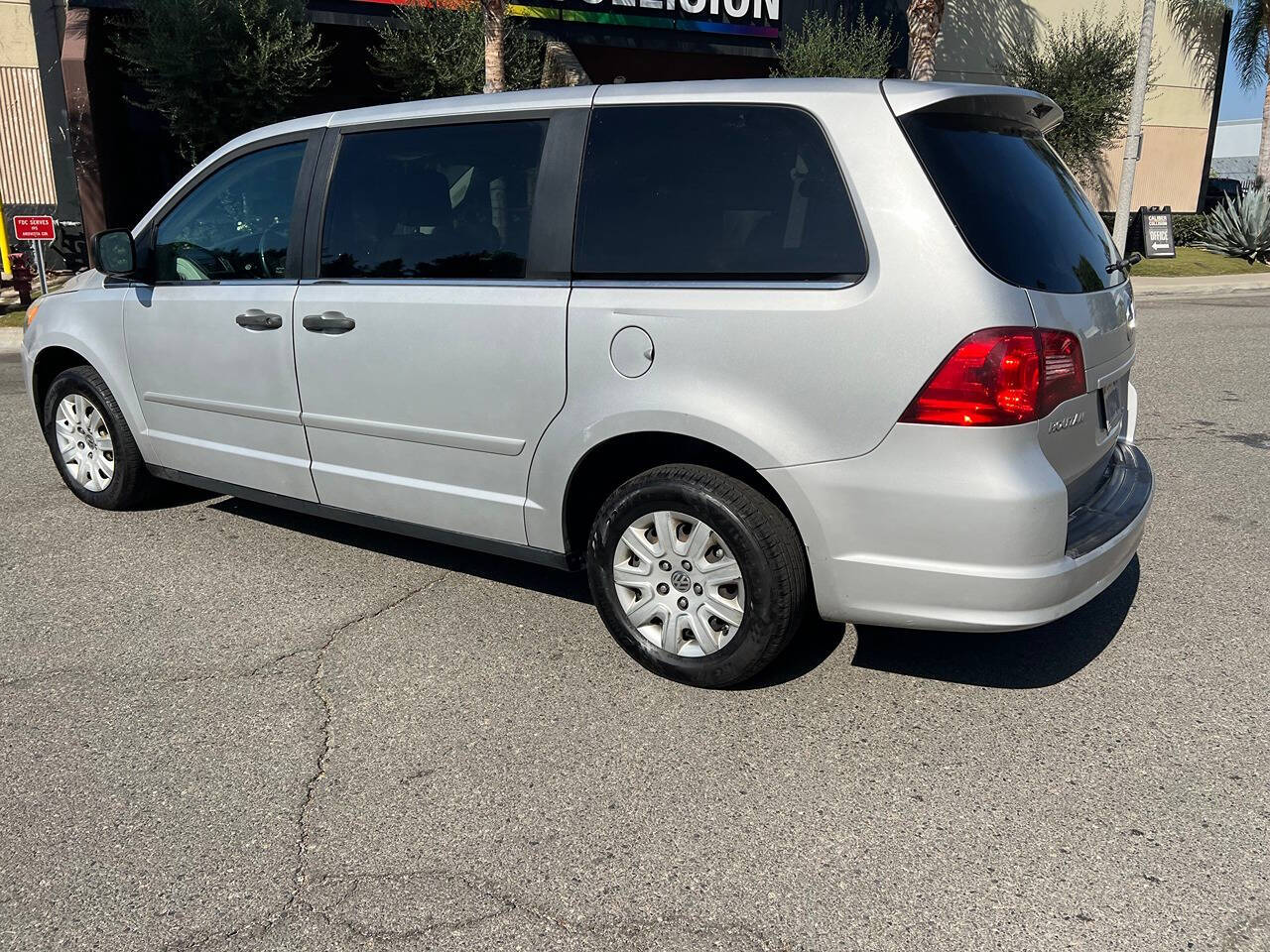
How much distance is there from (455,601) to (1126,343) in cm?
271

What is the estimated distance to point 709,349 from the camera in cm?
322

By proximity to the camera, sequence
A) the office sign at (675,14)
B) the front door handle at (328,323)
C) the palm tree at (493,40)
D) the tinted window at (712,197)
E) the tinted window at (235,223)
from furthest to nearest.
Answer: the office sign at (675,14) → the palm tree at (493,40) → the tinted window at (235,223) → the front door handle at (328,323) → the tinted window at (712,197)

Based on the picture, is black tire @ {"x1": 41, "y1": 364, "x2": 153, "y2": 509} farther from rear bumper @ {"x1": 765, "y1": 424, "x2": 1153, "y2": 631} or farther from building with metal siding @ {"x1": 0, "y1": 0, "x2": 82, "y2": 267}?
building with metal siding @ {"x1": 0, "y1": 0, "x2": 82, "y2": 267}

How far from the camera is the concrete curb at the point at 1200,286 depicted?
17750 millimetres

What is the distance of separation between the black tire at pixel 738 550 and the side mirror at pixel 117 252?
9.04ft

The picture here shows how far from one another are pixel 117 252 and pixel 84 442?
1210 millimetres

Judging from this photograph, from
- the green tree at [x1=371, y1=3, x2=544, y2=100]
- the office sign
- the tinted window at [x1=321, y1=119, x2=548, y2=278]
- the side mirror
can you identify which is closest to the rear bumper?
the tinted window at [x1=321, y1=119, x2=548, y2=278]

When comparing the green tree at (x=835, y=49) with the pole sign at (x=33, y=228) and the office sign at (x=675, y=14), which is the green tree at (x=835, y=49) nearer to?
the office sign at (x=675, y=14)

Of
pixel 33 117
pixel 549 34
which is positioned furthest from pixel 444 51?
pixel 33 117

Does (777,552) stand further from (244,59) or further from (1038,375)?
(244,59)

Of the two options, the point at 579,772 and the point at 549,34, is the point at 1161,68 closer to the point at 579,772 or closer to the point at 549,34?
the point at 549,34

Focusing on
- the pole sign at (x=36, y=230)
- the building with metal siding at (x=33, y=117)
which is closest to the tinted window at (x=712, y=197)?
the pole sign at (x=36, y=230)

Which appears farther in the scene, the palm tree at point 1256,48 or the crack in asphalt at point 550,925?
the palm tree at point 1256,48

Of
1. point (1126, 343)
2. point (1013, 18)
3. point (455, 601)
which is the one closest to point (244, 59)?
point (455, 601)
